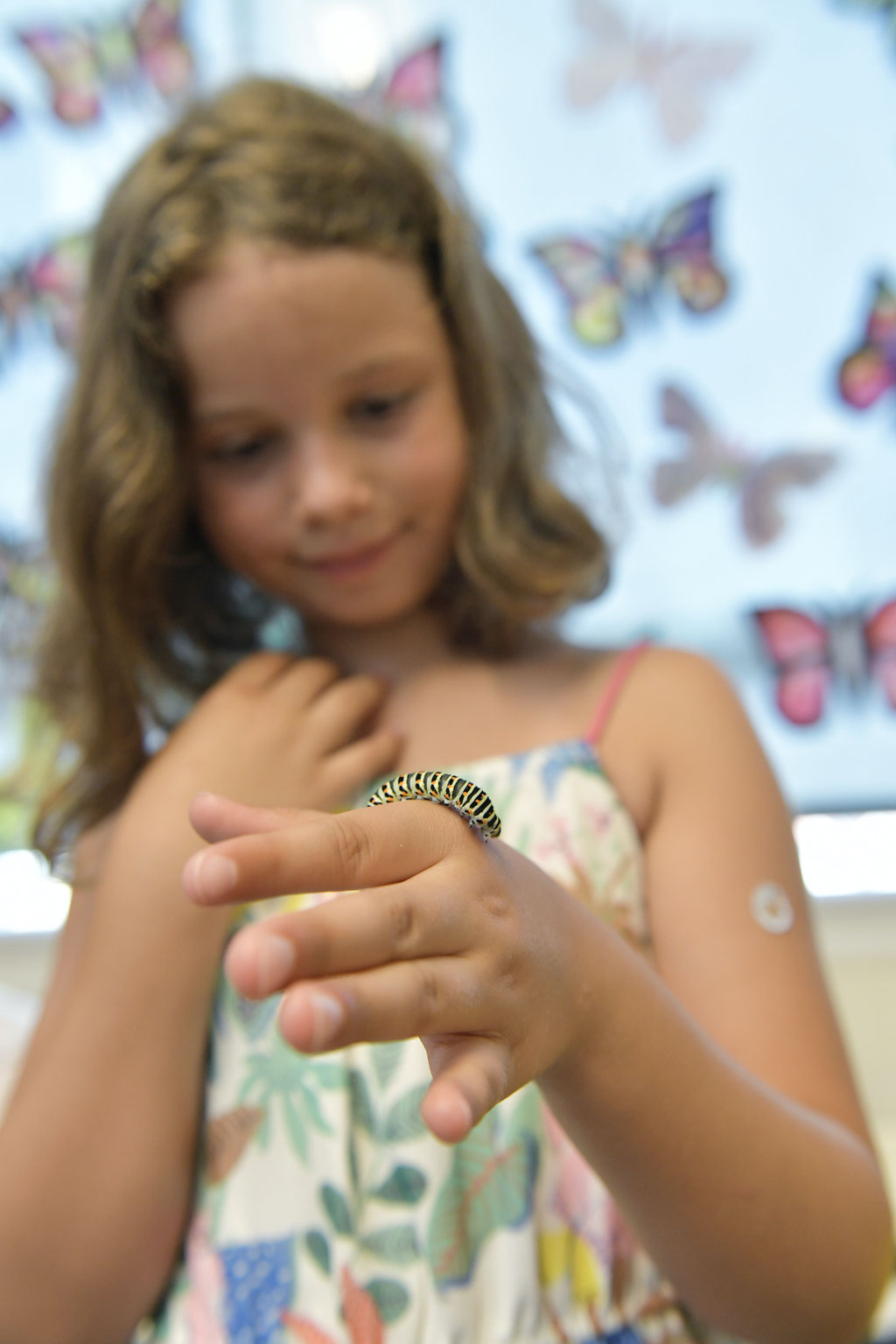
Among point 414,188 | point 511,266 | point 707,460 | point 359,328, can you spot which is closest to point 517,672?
point 359,328

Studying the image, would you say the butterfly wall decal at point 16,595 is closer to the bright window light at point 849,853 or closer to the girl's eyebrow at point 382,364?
the bright window light at point 849,853

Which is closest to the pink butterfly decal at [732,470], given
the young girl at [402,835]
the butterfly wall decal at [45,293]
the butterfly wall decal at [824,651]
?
the butterfly wall decal at [824,651]

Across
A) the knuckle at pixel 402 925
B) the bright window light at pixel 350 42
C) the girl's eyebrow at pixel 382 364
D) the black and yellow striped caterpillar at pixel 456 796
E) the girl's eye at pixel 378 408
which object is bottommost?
the black and yellow striped caterpillar at pixel 456 796

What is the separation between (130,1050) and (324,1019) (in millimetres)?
427

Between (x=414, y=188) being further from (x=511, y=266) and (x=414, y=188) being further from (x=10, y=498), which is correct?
(x=10, y=498)

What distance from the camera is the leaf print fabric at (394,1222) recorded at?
60 centimetres

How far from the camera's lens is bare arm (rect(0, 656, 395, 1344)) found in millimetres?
619

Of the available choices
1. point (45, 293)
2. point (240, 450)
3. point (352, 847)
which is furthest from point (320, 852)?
point (45, 293)

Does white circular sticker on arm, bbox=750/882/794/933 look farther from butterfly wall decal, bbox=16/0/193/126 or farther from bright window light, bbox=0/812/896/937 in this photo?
butterfly wall decal, bbox=16/0/193/126

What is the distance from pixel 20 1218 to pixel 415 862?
0.43m

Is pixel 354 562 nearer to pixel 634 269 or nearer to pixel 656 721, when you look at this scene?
pixel 656 721

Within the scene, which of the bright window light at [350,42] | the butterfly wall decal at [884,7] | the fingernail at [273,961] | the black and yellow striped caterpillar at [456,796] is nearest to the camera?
the fingernail at [273,961]

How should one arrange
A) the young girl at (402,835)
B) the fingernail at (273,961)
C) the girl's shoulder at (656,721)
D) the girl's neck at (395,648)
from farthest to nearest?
the girl's neck at (395,648), the girl's shoulder at (656,721), the young girl at (402,835), the fingernail at (273,961)

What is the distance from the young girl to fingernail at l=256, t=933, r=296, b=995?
0.07 metres
